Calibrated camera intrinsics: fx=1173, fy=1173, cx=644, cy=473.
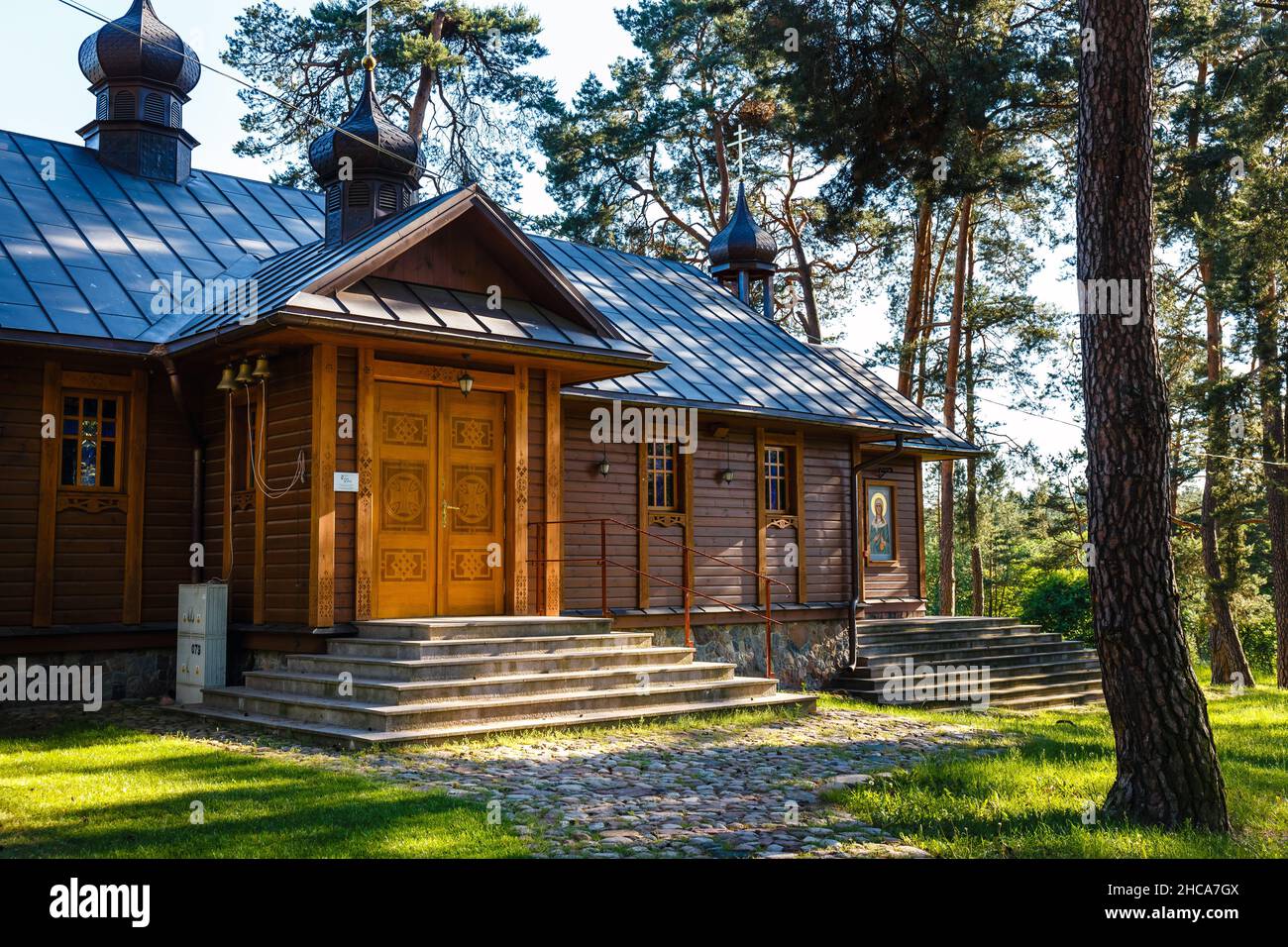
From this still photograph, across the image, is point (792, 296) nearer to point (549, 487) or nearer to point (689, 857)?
point (549, 487)

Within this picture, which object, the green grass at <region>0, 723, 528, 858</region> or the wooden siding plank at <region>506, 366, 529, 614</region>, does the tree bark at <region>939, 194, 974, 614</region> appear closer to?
the wooden siding plank at <region>506, 366, 529, 614</region>

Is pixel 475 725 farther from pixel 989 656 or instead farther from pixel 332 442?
pixel 989 656

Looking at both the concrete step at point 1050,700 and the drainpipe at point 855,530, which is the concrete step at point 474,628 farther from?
the concrete step at point 1050,700

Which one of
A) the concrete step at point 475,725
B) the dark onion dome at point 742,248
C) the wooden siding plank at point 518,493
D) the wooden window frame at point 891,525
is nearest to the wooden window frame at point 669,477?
the wooden siding plank at point 518,493

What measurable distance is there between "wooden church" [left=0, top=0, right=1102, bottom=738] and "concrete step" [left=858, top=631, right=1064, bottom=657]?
239cm

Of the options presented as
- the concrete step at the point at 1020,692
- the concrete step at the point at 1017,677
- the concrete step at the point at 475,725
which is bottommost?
the concrete step at the point at 1020,692

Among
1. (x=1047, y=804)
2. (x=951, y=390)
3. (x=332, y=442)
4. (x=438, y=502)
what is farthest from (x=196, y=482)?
(x=951, y=390)

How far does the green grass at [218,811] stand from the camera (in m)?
5.30

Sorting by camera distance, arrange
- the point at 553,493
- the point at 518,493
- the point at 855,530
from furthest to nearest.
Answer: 1. the point at 855,530
2. the point at 553,493
3. the point at 518,493

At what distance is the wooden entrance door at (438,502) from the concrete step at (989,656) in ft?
19.8

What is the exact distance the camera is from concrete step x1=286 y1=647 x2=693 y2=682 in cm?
918

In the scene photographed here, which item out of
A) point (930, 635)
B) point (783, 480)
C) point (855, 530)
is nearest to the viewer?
point (783, 480)

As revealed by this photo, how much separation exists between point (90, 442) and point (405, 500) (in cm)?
305

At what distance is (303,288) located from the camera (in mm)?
9648
